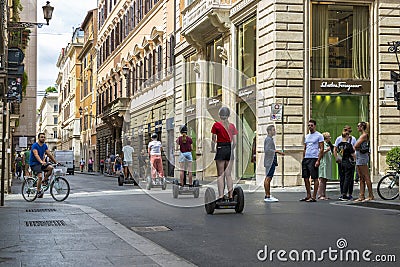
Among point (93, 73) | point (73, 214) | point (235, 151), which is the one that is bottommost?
point (73, 214)

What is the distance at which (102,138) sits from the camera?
62219 mm

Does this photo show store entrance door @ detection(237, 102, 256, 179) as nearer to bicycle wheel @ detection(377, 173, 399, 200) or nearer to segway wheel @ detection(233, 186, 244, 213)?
segway wheel @ detection(233, 186, 244, 213)

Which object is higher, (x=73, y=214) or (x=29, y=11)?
(x=29, y=11)

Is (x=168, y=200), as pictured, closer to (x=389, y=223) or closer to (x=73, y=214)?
(x=73, y=214)

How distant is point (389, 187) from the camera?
15.9 meters

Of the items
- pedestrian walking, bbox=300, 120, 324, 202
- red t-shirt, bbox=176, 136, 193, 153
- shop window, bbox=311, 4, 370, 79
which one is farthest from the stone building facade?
red t-shirt, bbox=176, 136, 193, 153

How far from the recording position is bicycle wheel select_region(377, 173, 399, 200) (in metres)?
15.9

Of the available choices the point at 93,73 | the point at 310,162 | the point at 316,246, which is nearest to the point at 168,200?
the point at 310,162

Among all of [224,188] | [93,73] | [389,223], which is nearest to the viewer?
[389,223]

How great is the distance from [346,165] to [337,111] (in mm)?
7898

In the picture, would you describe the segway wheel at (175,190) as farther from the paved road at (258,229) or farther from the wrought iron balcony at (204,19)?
the wrought iron balcony at (204,19)

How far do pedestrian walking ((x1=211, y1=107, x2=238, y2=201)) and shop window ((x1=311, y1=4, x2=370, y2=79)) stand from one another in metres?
12.0

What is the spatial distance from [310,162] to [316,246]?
313 inches

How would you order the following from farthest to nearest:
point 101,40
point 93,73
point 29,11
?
point 93,73
point 101,40
point 29,11
